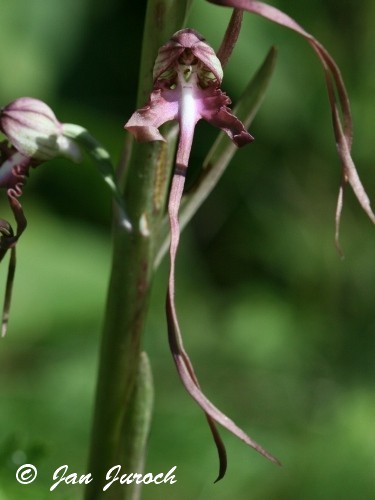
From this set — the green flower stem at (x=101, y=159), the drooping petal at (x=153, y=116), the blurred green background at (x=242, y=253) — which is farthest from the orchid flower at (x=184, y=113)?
the blurred green background at (x=242, y=253)

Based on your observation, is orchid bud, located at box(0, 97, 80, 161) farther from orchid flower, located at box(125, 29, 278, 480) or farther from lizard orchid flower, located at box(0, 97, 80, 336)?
orchid flower, located at box(125, 29, 278, 480)

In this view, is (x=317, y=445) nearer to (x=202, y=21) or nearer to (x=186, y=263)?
(x=186, y=263)

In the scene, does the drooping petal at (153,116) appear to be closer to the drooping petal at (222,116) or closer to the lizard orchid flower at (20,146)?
the drooping petal at (222,116)

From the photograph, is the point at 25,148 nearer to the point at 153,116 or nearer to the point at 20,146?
the point at 20,146

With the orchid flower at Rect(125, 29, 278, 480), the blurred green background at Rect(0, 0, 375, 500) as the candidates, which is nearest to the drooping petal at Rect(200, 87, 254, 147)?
the orchid flower at Rect(125, 29, 278, 480)

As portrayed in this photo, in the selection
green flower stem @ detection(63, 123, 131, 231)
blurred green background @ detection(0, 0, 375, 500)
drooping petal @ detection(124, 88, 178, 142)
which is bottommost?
blurred green background @ detection(0, 0, 375, 500)

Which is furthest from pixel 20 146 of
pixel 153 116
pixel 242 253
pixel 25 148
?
pixel 242 253

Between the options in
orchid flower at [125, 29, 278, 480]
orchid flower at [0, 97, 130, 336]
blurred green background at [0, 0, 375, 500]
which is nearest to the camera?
orchid flower at [125, 29, 278, 480]
